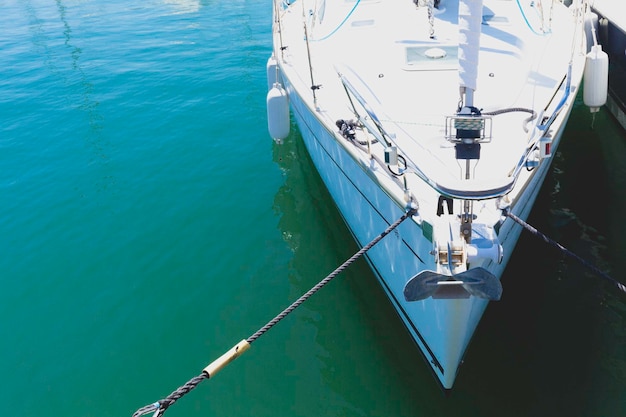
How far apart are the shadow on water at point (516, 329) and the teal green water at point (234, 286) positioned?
20mm

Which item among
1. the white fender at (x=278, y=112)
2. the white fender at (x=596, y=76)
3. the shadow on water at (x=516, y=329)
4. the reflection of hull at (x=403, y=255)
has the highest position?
the white fender at (x=596, y=76)

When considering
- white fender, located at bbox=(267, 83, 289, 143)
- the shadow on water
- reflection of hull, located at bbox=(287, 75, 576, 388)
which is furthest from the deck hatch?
the shadow on water

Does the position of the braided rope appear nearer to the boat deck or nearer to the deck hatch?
the boat deck

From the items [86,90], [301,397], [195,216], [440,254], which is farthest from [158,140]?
[440,254]

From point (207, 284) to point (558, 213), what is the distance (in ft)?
17.2

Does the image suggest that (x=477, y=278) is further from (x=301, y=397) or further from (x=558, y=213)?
(x=558, y=213)

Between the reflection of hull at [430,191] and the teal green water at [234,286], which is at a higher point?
the reflection of hull at [430,191]

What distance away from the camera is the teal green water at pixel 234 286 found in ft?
17.9

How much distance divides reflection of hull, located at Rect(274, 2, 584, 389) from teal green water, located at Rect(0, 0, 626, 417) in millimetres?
688

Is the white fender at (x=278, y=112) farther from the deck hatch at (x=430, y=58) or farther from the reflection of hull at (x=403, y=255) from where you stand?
the deck hatch at (x=430, y=58)

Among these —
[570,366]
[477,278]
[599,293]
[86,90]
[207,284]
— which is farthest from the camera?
[86,90]

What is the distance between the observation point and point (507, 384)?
5316 millimetres

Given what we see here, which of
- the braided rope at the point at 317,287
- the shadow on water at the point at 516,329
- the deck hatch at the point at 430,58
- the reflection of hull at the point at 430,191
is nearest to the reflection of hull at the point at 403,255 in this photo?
the reflection of hull at the point at 430,191

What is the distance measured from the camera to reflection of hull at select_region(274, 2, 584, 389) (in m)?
4.10
